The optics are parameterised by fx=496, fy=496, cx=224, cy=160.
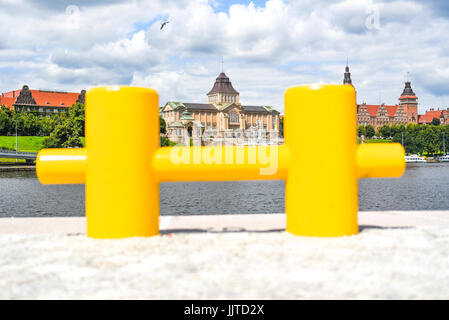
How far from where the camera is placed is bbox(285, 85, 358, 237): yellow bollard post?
452 centimetres

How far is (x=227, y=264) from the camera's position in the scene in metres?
3.47

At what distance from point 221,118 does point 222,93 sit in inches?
360

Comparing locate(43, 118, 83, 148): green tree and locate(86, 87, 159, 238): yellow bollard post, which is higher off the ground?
locate(43, 118, 83, 148): green tree

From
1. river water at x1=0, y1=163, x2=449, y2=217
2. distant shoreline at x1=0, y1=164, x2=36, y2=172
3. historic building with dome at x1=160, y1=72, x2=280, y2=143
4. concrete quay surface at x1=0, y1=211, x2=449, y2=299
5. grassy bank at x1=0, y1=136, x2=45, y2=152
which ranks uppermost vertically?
historic building with dome at x1=160, y1=72, x2=280, y2=143

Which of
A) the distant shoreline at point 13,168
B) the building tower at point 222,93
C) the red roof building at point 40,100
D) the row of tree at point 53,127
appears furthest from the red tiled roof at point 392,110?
the distant shoreline at point 13,168

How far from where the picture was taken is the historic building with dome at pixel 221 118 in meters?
110

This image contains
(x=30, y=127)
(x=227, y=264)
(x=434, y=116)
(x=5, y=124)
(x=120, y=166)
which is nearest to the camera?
(x=227, y=264)

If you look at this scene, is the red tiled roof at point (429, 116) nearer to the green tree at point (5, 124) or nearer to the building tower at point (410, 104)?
the building tower at point (410, 104)

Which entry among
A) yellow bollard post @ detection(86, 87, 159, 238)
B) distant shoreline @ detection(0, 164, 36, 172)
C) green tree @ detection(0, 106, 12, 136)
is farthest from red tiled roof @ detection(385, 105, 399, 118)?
yellow bollard post @ detection(86, 87, 159, 238)

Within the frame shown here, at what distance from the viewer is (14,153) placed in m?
44.7

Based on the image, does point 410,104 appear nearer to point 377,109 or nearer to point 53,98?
point 377,109

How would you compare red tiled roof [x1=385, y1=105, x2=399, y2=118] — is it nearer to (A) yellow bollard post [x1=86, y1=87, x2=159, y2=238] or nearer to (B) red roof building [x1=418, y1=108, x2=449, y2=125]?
(B) red roof building [x1=418, y1=108, x2=449, y2=125]

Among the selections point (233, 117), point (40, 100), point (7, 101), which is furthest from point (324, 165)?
point (233, 117)

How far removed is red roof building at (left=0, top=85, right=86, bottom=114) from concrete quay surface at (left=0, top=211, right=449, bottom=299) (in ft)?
301
